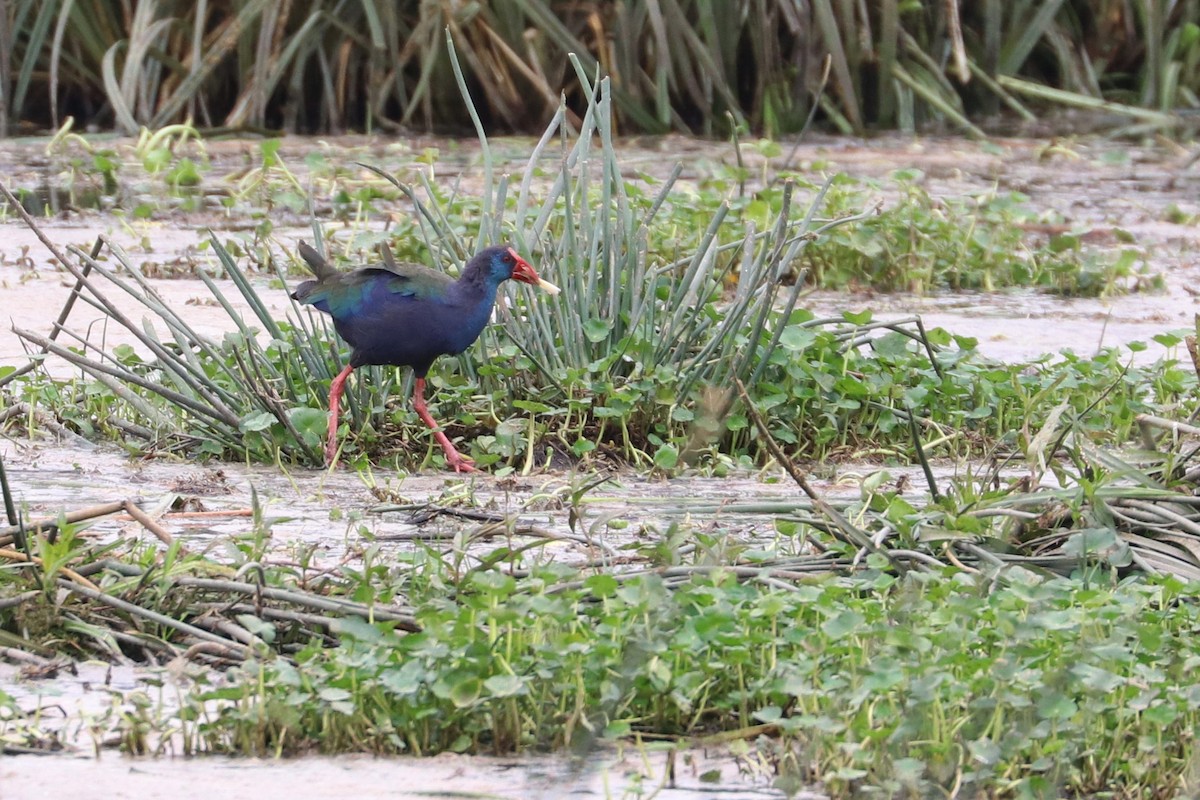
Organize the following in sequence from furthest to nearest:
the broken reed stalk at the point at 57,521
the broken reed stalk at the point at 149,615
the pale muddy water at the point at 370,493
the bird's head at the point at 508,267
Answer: the bird's head at the point at 508,267 → the broken reed stalk at the point at 57,521 → the broken reed stalk at the point at 149,615 → the pale muddy water at the point at 370,493

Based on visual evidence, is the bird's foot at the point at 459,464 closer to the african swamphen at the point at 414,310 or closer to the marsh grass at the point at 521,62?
the african swamphen at the point at 414,310

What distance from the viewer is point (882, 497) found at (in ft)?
10.3

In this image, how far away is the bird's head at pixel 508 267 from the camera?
3973 mm

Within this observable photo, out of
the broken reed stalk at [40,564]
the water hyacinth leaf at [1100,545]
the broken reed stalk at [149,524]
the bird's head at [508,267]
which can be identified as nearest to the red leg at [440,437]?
the bird's head at [508,267]

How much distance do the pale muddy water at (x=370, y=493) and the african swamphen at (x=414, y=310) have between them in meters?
0.21

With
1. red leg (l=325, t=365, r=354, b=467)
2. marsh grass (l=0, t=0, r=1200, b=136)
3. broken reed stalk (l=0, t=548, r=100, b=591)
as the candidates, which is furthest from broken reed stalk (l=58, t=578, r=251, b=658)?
marsh grass (l=0, t=0, r=1200, b=136)

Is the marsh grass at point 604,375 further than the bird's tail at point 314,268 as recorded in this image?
No

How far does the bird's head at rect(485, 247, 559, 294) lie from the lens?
397cm

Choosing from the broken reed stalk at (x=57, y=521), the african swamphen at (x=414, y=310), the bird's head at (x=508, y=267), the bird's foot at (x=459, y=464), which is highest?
the bird's head at (x=508, y=267)

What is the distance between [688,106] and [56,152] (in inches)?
140

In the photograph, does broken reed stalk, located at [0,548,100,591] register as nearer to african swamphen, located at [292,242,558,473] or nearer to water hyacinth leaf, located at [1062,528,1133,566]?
african swamphen, located at [292,242,558,473]

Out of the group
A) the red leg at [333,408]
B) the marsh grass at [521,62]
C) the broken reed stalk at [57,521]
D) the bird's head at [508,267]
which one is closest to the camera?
the broken reed stalk at [57,521]

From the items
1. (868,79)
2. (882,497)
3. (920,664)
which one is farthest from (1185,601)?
(868,79)

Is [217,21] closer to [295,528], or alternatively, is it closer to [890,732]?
[295,528]
